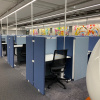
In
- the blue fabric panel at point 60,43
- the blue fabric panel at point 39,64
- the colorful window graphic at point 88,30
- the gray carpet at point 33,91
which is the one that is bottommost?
the gray carpet at point 33,91

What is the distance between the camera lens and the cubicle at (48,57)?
92.3 inches

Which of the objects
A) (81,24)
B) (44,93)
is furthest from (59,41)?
(81,24)

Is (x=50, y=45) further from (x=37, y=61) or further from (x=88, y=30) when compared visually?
(x=88, y=30)

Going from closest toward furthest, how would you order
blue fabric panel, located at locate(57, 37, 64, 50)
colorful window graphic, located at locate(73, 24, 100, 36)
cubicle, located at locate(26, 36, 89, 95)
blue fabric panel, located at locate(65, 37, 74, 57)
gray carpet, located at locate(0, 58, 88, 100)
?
gray carpet, located at locate(0, 58, 88, 100) < cubicle, located at locate(26, 36, 89, 95) < blue fabric panel, located at locate(65, 37, 74, 57) < blue fabric panel, located at locate(57, 37, 64, 50) < colorful window graphic, located at locate(73, 24, 100, 36)

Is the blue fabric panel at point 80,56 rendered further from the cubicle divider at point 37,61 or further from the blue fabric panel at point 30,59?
the blue fabric panel at point 30,59

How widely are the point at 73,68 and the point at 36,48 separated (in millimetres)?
1298

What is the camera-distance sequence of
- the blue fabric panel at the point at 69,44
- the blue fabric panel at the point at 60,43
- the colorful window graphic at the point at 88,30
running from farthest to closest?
the colorful window graphic at the point at 88,30 → the blue fabric panel at the point at 60,43 → the blue fabric panel at the point at 69,44

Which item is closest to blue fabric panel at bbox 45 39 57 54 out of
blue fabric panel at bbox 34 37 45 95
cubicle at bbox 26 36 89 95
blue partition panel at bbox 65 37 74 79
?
cubicle at bbox 26 36 89 95

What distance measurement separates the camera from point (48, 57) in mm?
2826

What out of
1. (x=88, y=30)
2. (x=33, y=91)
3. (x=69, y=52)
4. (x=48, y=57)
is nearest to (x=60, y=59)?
(x=48, y=57)

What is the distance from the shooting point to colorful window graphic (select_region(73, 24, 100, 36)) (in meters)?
7.89

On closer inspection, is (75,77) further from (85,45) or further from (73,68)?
(85,45)

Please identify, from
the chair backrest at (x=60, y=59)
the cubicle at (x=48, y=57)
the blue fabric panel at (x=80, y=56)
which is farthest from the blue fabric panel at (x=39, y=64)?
the blue fabric panel at (x=80, y=56)

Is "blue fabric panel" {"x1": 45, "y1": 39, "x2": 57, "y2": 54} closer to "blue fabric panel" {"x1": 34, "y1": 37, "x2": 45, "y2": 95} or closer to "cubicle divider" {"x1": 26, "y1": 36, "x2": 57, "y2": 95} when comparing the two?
"cubicle divider" {"x1": 26, "y1": 36, "x2": 57, "y2": 95}
